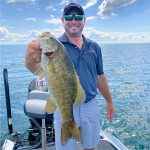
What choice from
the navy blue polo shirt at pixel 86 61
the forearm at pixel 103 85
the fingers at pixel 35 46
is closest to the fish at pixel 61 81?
the fingers at pixel 35 46

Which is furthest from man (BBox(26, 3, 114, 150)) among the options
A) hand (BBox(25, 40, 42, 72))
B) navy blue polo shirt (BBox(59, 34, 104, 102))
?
hand (BBox(25, 40, 42, 72))

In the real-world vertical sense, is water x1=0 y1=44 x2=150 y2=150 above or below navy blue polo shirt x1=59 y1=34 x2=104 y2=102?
below

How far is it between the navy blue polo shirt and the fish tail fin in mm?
427

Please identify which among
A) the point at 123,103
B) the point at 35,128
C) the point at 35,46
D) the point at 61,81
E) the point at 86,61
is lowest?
the point at 123,103

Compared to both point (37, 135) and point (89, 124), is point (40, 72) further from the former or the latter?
point (37, 135)

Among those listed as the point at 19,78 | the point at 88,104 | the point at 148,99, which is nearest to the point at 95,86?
the point at 88,104

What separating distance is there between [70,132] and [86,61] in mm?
772

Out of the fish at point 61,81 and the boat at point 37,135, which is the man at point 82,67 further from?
the boat at point 37,135

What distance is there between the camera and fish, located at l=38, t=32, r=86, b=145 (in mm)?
2863

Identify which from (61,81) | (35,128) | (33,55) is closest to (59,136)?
(61,81)

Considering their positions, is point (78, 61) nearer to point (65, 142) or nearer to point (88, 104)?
point (88, 104)

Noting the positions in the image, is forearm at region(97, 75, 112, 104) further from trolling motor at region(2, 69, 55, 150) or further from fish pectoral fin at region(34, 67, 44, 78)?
fish pectoral fin at region(34, 67, 44, 78)

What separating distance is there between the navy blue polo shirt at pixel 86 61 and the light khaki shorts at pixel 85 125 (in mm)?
116

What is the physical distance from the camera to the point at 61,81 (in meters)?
3.01
